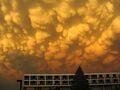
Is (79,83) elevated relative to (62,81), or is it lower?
lower

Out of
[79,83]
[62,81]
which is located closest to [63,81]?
[62,81]

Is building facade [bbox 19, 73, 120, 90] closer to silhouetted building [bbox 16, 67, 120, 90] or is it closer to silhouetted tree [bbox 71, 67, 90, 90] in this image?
silhouetted building [bbox 16, 67, 120, 90]

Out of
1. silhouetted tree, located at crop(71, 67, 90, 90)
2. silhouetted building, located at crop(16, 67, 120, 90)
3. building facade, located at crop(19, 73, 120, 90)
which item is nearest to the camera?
silhouetted tree, located at crop(71, 67, 90, 90)

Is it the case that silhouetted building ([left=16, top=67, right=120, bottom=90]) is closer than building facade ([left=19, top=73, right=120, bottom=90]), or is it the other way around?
silhouetted building ([left=16, top=67, right=120, bottom=90])

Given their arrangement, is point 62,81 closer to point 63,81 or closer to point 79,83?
point 63,81

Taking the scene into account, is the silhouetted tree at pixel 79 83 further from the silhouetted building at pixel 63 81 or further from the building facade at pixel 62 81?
the building facade at pixel 62 81

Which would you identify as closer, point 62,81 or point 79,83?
point 79,83

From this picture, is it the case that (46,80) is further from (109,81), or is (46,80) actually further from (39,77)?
(109,81)

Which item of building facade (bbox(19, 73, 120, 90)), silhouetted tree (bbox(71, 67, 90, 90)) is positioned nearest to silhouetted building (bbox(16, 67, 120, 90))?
building facade (bbox(19, 73, 120, 90))

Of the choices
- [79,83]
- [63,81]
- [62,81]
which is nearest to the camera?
[79,83]

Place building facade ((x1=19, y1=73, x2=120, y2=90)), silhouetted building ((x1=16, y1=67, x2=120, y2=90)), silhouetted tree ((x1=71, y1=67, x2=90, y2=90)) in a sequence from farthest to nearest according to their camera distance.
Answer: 1. building facade ((x1=19, y1=73, x2=120, y2=90))
2. silhouetted building ((x1=16, y1=67, x2=120, y2=90))
3. silhouetted tree ((x1=71, y1=67, x2=90, y2=90))

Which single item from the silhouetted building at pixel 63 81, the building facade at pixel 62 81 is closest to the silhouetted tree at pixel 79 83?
the silhouetted building at pixel 63 81

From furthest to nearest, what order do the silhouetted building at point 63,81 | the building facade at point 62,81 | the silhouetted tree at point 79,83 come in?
the building facade at point 62,81
the silhouetted building at point 63,81
the silhouetted tree at point 79,83

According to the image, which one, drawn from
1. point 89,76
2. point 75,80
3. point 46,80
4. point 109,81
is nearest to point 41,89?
point 46,80
